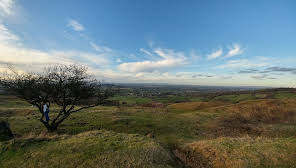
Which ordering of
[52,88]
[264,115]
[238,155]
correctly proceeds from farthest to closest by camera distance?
[264,115]
[52,88]
[238,155]

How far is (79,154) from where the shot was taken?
864 cm

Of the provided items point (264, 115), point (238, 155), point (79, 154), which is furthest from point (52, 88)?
point (264, 115)

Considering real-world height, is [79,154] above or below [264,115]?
above

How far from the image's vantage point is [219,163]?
9.28 m

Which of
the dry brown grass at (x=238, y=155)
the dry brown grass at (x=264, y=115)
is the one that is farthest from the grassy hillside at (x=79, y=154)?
the dry brown grass at (x=264, y=115)

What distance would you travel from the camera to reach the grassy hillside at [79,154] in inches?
306

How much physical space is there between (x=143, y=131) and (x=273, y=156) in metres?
13.7

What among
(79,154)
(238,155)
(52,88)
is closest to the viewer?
(79,154)

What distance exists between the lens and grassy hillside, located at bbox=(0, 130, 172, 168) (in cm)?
777

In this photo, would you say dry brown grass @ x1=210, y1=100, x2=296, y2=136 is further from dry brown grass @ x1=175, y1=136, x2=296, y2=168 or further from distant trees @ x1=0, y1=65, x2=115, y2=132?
distant trees @ x1=0, y1=65, x2=115, y2=132

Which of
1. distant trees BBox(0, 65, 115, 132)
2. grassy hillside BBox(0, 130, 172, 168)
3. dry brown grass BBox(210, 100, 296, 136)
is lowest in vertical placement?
dry brown grass BBox(210, 100, 296, 136)

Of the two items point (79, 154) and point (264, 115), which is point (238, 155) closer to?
point (79, 154)

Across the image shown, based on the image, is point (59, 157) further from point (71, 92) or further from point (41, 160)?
point (71, 92)

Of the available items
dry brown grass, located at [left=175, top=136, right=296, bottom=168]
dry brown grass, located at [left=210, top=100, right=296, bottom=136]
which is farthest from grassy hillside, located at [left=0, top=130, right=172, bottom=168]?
dry brown grass, located at [left=210, top=100, right=296, bottom=136]
